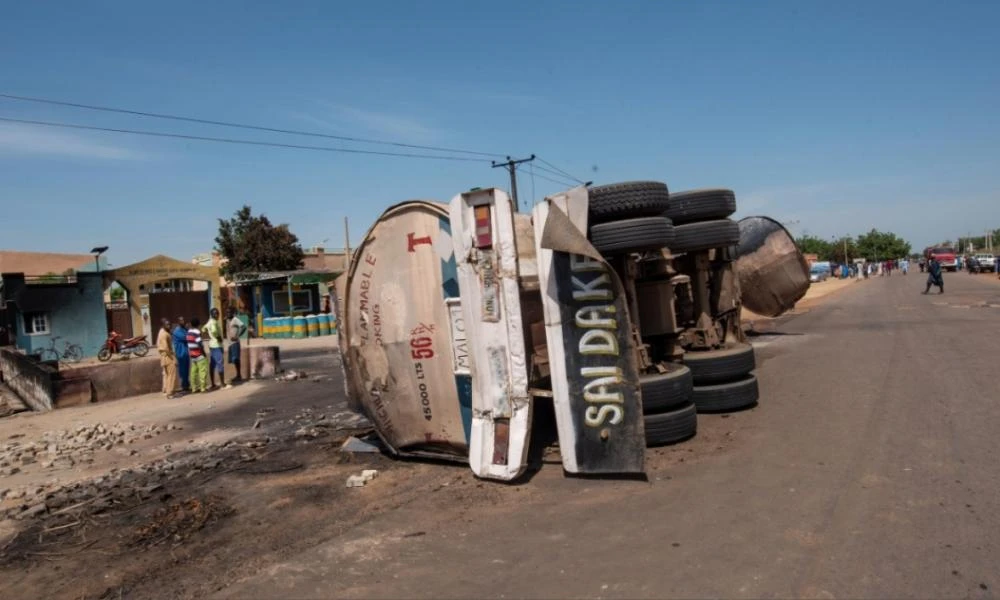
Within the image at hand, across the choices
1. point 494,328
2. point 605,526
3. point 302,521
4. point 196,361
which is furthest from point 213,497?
point 196,361

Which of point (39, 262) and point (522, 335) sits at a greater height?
point (39, 262)

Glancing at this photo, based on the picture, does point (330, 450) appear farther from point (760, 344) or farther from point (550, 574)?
point (760, 344)

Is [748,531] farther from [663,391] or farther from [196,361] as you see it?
[196,361]

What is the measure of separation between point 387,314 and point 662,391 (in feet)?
9.07

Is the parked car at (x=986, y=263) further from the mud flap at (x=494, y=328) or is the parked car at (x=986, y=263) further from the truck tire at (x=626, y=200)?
the mud flap at (x=494, y=328)

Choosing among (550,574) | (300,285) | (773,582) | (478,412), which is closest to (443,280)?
(478,412)

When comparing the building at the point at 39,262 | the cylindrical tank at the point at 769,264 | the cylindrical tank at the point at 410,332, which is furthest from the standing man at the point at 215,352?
the building at the point at 39,262

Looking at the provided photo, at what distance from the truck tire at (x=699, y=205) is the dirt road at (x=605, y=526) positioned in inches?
97.6

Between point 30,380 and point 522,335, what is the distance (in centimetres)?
1337

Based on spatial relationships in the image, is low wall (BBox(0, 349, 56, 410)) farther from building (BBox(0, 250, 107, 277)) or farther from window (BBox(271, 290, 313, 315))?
building (BBox(0, 250, 107, 277))

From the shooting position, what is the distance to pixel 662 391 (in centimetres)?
613

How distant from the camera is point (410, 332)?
20.1ft

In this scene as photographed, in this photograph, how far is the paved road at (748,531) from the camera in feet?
11.5

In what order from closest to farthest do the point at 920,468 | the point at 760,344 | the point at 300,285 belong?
the point at 920,468
the point at 760,344
the point at 300,285
